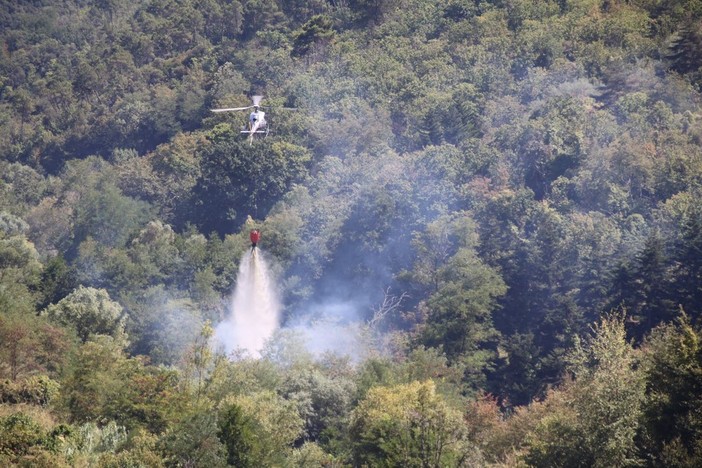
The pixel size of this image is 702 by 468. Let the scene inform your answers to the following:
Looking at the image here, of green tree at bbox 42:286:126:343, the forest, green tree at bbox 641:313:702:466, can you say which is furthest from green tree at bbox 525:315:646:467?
green tree at bbox 42:286:126:343

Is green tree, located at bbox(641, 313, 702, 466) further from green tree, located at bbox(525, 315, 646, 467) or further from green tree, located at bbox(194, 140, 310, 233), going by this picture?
green tree, located at bbox(194, 140, 310, 233)

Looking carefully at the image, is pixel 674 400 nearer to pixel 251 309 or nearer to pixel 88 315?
pixel 88 315

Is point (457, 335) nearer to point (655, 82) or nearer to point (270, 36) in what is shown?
point (655, 82)

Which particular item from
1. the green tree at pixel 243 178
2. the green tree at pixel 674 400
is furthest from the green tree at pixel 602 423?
the green tree at pixel 243 178

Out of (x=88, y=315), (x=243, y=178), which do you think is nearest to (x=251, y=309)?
(x=88, y=315)

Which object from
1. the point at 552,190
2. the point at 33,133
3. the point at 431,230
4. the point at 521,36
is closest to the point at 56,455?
the point at 431,230

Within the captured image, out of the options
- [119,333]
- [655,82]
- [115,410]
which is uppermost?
[655,82]

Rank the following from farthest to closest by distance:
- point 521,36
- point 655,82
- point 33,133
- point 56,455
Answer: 1. point 33,133
2. point 521,36
3. point 655,82
4. point 56,455
